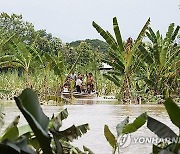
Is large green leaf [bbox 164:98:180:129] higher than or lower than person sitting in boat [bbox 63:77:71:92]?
lower

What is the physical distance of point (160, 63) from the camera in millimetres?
9586

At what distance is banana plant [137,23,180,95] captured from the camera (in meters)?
9.48

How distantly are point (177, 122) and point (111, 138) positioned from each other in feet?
1.14

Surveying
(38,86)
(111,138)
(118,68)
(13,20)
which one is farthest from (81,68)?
(111,138)

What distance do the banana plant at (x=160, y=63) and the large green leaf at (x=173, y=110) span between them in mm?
8680

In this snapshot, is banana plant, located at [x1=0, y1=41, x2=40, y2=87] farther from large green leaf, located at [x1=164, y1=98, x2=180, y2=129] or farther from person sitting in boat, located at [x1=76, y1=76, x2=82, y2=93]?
large green leaf, located at [x1=164, y1=98, x2=180, y2=129]

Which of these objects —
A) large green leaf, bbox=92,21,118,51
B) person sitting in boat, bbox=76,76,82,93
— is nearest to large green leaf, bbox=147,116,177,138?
large green leaf, bbox=92,21,118,51

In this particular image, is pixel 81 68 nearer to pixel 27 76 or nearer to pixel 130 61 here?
pixel 27 76

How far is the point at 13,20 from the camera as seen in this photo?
91.1 ft

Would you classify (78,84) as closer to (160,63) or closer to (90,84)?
(90,84)

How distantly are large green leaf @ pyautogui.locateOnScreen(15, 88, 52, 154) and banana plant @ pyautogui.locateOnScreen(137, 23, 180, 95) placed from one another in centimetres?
877

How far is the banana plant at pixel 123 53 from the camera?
9031mm

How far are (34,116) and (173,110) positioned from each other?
0.62ft

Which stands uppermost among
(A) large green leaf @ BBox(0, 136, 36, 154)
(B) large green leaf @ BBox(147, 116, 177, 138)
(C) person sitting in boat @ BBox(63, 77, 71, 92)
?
(C) person sitting in boat @ BBox(63, 77, 71, 92)
